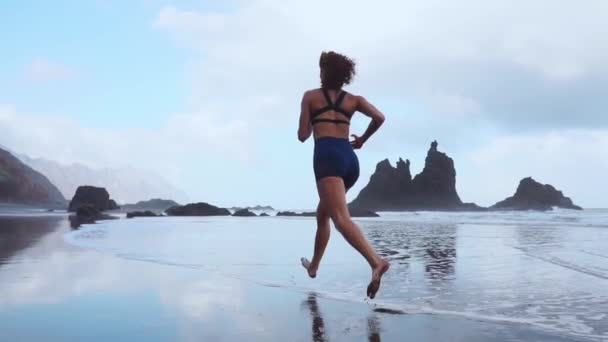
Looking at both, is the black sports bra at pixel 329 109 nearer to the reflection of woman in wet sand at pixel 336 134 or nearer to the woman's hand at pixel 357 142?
the reflection of woman in wet sand at pixel 336 134

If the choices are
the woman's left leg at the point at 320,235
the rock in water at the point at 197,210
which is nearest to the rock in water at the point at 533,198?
the rock in water at the point at 197,210

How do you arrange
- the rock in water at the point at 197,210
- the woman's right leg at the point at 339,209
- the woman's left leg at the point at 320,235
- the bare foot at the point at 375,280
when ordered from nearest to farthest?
the bare foot at the point at 375,280, the woman's right leg at the point at 339,209, the woman's left leg at the point at 320,235, the rock in water at the point at 197,210

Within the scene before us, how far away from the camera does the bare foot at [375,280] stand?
4051 mm

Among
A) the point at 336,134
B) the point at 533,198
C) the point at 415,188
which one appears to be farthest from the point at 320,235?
the point at 415,188

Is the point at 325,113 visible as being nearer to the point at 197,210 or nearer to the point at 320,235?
the point at 320,235

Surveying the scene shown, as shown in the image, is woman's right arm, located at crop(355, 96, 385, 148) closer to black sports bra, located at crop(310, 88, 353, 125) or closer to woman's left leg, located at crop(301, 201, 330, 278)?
black sports bra, located at crop(310, 88, 353, 125)

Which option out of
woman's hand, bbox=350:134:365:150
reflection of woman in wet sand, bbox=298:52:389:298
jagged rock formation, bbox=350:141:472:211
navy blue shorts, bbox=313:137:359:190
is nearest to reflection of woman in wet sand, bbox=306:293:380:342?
reflection of woman in wet sand, bbox=298:52:389:298

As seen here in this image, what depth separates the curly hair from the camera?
14.6ft

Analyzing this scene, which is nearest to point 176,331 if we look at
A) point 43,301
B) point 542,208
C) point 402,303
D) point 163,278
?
point 43,301

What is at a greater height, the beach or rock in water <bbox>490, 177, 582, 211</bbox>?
rock in water <bbox>490, 177, 582, 211</bbox>

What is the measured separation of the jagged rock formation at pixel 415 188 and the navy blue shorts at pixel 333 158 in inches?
3184

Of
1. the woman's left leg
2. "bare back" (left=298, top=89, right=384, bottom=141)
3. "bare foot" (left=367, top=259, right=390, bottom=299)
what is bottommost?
"bare foot" (left=367, top=259, right=390, bottom=299)

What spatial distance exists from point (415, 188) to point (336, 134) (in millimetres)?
85568

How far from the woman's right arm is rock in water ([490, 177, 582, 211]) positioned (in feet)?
244
